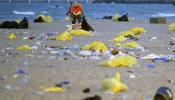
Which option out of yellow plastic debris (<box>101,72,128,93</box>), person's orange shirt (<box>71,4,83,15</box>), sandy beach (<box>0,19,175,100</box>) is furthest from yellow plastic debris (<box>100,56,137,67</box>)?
person's orange shirt (<box>71,4,83,15</box>)

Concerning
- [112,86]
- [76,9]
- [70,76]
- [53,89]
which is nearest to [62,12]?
[76,9]

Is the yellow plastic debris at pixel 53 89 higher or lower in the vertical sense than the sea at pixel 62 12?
higher

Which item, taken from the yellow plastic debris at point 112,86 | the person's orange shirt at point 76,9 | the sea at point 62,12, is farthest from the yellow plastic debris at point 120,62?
the sea at point 62,12

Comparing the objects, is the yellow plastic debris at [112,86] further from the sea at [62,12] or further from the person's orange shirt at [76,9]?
the sea at [62,12]

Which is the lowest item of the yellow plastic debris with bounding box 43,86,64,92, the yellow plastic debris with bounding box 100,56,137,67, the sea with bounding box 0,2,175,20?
the sea with bounding box 0,2,175,20

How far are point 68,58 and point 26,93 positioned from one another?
15.1ft

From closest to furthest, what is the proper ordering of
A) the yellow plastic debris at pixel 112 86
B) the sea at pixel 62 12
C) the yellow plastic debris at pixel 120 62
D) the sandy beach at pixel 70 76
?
the sandy beach at pixel 70 76 → the yellow plastic debris at pixel 112 86 → the yellow plastic debris at pixel 120 62 → the sea at pixel 62 12

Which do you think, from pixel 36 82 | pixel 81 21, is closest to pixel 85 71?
pixel 36 82

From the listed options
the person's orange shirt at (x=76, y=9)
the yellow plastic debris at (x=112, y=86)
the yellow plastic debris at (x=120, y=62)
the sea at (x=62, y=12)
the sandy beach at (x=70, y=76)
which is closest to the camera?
the sandy beach at (x=70, y=76)

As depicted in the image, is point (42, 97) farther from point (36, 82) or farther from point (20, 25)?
point (20, 25)

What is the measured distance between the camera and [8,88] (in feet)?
27.0

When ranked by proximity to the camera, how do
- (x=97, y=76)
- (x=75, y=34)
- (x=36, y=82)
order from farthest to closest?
(x=75, y=34) < (x=97, y=76) < (x=36, y=82)

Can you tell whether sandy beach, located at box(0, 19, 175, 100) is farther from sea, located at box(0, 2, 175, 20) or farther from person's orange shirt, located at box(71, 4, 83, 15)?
sea, located at box(0, 2, 175, 20)

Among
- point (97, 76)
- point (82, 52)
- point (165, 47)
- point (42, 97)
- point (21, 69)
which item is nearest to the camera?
point (42, 97)
